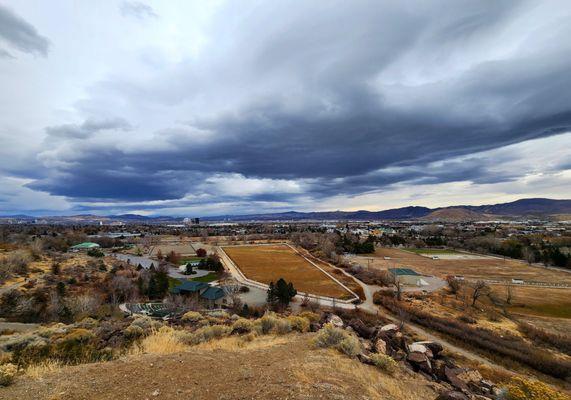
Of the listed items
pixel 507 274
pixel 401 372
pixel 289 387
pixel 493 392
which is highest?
pixel 289 387

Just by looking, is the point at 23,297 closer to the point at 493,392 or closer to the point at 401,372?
the point at 401,372

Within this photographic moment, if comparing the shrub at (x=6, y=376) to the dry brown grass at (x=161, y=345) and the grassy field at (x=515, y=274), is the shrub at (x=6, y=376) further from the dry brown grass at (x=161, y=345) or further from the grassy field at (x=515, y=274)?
the grassy field at (x=515, y=274)

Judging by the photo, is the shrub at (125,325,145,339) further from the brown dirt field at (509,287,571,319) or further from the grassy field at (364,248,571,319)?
the brown dirt field at (509,287,571,319)

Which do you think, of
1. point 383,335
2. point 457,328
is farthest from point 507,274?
point 383,335

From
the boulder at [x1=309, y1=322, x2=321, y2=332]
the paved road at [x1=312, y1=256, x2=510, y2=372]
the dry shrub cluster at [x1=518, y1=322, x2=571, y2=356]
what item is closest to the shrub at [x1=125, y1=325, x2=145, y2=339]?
the boulder at [x1=309, y1=322, x2=321, y2=332]

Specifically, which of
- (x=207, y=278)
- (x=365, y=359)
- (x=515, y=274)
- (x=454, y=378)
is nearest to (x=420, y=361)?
(x=454, y=378)

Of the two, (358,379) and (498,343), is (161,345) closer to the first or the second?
(358,379)
